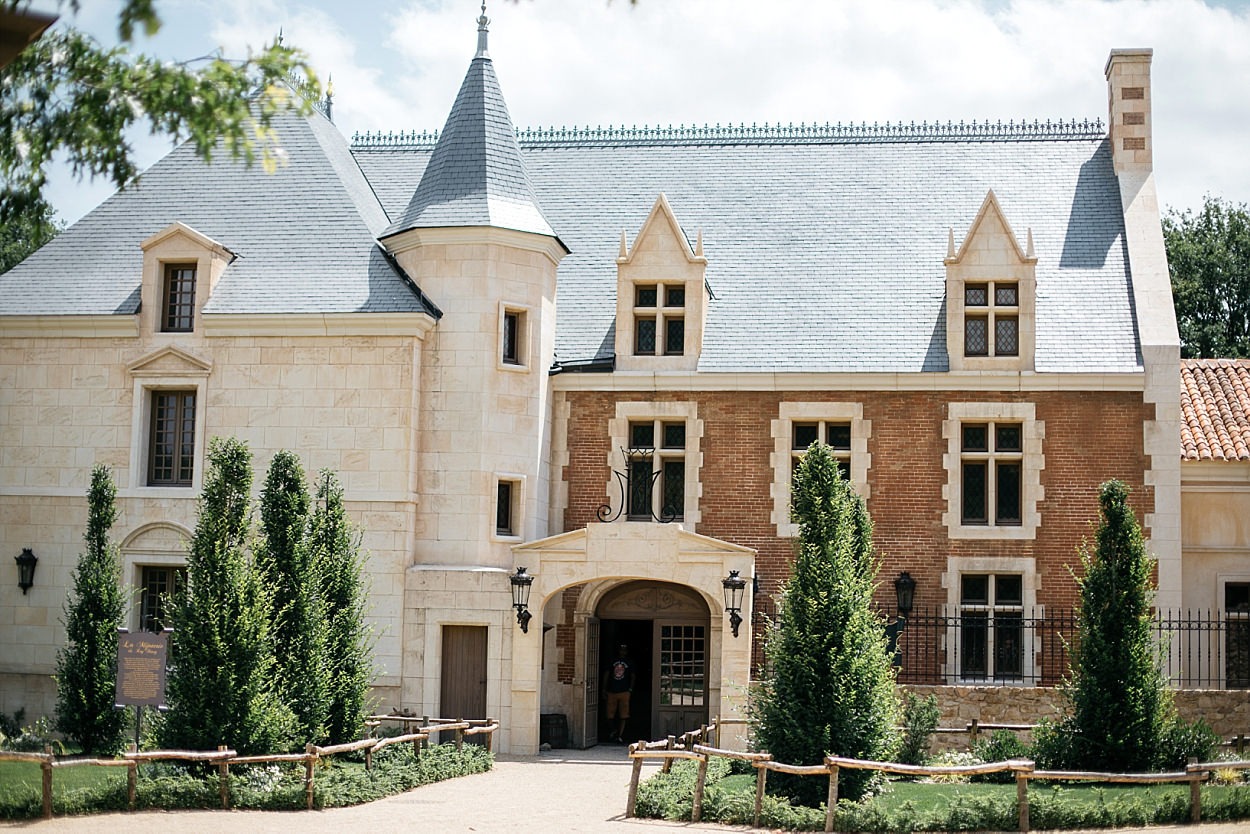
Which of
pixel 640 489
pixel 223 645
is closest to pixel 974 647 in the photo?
pixel 640 489

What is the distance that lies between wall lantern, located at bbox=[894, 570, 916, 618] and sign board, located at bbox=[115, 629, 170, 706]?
12.1m

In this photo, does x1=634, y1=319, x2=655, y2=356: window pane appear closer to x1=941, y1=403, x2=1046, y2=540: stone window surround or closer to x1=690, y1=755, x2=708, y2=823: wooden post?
x1=941, y1=403, x2=1046, y2=540: stone window surround

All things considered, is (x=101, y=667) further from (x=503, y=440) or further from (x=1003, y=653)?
(x=1003, y=653)

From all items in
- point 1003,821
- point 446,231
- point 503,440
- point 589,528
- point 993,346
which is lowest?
point 1003,821

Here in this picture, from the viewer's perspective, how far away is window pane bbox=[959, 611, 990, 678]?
80.6 feet

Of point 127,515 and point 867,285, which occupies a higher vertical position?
point 867,285

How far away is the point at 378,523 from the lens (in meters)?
24.0

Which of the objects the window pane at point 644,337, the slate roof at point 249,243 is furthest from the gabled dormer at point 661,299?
the slate roof at point 249,243

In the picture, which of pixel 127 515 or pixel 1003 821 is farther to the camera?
pixel 127 515

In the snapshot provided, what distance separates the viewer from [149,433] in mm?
25188

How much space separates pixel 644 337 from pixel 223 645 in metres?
10.9

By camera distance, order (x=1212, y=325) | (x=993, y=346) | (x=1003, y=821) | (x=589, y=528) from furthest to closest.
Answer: (x=1212, y=325), (x=993, y=346), (x=589, y=528), (x=1003, y=821)

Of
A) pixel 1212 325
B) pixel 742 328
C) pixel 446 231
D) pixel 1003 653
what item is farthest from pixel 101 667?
pixel 1212 325

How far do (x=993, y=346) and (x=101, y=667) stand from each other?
15.4 metres
